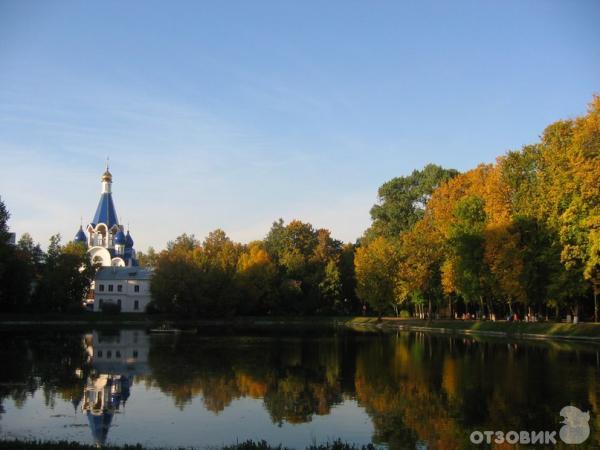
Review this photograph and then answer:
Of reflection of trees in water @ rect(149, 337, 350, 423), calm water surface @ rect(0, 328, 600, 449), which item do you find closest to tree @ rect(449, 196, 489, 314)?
calm water surface @ rect(0, 328, 600, 449)

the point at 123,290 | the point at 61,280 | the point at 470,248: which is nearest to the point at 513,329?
the point at 470,248

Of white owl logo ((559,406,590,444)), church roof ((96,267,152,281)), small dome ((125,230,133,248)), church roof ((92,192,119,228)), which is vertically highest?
church roof ((92,192,119,228))

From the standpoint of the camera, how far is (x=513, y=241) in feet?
174

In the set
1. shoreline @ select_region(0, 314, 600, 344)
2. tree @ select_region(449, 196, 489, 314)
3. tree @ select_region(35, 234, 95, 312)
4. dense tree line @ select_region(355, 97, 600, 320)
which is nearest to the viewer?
dense tree line @ select_region(355, 97, 600, 320)

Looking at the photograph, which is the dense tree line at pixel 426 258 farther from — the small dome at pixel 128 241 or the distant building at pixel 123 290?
the small dome at pixel 128 241

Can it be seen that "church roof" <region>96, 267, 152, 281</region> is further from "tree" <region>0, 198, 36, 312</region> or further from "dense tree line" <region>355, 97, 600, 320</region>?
"dense tree line" <region>355, 97, 600, 320</region>

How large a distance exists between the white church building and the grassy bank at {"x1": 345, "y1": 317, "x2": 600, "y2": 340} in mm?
45070

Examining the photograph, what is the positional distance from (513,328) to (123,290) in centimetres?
6707

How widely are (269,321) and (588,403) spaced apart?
68326 mm

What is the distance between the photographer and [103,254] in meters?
118

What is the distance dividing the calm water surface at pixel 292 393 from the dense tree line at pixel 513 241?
27.1 ft

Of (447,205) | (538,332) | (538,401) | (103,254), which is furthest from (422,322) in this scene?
(103,254)

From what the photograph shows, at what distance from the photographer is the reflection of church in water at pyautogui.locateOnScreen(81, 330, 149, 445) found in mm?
20567

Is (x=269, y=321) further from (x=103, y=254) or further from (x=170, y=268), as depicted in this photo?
(x=103, y=254)
